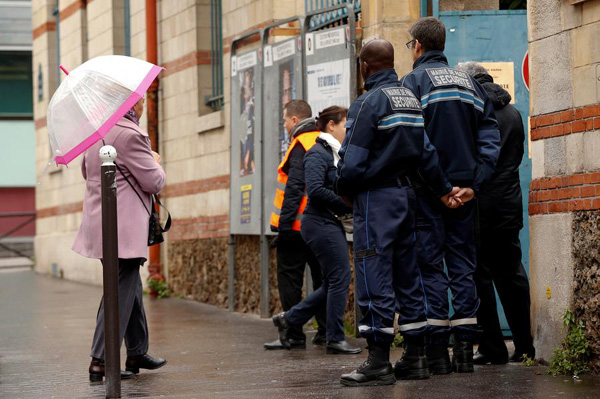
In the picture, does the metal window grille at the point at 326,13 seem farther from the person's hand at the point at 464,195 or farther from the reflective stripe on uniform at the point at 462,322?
the reflective stripe on uniform at the point at 462,322

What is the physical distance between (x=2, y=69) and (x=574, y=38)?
29.4 m

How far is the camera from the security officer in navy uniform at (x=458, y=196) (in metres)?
7.55

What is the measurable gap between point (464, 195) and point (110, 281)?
7.25 ft

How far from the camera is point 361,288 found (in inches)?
290

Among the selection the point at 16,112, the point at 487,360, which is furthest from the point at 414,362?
the point at 16,112

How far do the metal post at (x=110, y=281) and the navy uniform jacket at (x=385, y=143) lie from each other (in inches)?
54.1

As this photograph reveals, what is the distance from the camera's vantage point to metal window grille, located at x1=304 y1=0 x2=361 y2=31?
36.9 feet

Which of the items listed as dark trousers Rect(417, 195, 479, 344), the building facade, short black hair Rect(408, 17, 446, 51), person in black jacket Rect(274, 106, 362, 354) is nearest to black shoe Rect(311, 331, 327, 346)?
person in black jacket Rect(274, 106, 362, 354)

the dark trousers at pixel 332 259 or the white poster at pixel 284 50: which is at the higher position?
the white poster at pixel 284 50

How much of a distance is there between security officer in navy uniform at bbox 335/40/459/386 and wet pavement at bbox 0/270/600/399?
27 cm

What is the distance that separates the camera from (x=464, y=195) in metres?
7.56

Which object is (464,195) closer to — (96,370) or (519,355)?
(519,355)

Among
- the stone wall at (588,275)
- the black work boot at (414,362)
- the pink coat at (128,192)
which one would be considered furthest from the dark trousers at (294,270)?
the stone wall at (588,275)

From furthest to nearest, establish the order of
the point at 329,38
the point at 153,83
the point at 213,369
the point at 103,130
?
1. the point at 153,83
2. the point at 329,38
3. the point at 213,369
4. the point at 103,130
